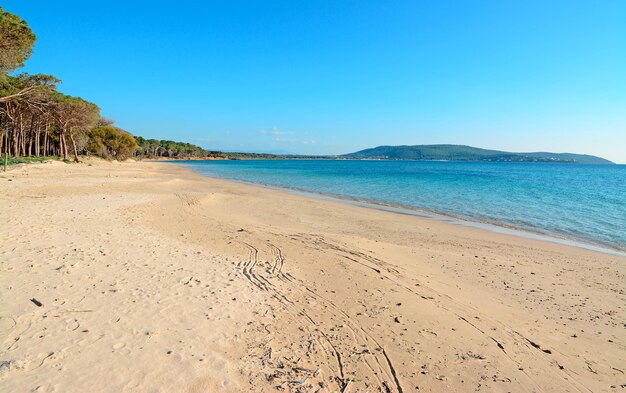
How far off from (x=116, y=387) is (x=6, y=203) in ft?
44.7

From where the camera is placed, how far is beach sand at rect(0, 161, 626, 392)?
4.14 m

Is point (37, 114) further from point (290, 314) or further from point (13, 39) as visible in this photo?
point (290, 314)

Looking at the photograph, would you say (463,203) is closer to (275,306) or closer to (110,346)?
(275,306)

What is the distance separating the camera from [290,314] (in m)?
5.77

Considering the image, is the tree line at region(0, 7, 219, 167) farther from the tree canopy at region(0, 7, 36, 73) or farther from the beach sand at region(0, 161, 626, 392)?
the beach sand at region(0, 161, 626, 392)

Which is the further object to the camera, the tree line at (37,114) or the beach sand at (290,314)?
the tree line at (37,114)

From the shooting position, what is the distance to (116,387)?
368 cm

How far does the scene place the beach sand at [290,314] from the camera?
13.6 feet

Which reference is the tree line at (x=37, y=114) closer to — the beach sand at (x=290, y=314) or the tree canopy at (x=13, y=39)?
the tree canopy at (x=13, y=39)

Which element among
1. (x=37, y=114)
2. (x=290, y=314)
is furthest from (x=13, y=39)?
(x=37, y=114)

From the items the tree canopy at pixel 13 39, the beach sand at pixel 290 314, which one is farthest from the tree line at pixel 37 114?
the beach sand at pixel 290 314

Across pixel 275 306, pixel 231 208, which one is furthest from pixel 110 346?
pixel 231 208

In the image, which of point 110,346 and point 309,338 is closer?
point 110,346

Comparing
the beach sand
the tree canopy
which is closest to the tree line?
the tree canopy
